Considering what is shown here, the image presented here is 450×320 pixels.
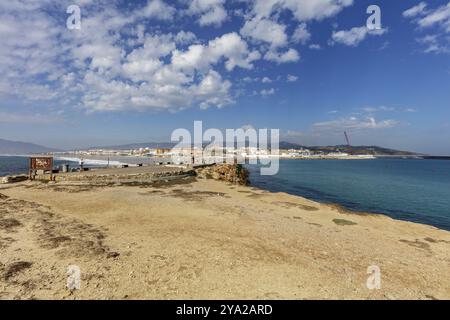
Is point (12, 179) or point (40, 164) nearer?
point (12, 179)

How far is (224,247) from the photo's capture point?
1005cm

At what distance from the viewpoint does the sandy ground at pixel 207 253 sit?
7.05m

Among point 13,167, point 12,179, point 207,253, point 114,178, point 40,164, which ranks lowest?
point 207,253

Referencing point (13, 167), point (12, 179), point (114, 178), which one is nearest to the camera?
point (12, 179)

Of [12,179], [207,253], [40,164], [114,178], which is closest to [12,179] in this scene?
[12,179]

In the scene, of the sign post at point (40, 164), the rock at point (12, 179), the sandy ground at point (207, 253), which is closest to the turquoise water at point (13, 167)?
the rock at point (12, 179)

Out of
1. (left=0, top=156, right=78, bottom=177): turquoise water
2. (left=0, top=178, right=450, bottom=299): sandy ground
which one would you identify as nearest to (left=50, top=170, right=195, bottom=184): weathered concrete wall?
(left=0, top=178, right=450, bottom=299): sandy ground

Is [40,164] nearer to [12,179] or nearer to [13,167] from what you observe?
[12,179]

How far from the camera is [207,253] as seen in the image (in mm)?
9422

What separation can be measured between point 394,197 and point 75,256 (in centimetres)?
3510

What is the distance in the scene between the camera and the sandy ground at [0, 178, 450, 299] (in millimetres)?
7055

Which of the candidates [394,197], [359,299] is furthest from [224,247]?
[394,197]
